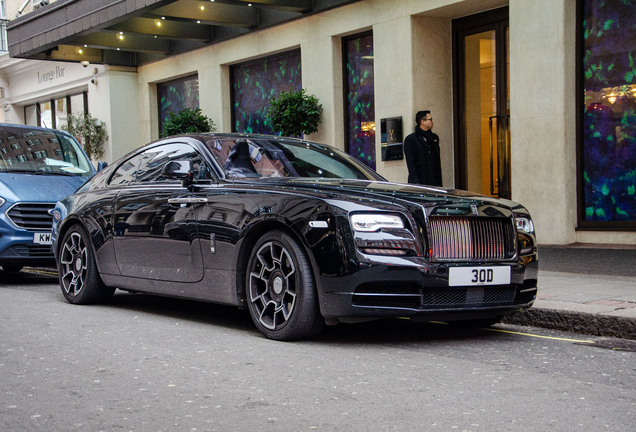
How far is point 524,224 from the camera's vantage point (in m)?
6.06

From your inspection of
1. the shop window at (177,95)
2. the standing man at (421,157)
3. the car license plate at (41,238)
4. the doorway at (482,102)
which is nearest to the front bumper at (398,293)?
the car license plate at (41,238)

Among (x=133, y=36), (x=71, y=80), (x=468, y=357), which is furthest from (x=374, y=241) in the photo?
(x=71, y=80)

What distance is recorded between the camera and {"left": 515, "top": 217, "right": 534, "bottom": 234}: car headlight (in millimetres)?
5988

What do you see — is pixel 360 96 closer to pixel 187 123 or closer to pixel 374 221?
pixel 187 123

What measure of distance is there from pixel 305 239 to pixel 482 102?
9.45 meters

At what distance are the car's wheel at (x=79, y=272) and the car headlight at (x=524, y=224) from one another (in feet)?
12.7

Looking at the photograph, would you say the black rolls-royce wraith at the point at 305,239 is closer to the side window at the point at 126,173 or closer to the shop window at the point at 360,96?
the side window at the point at 126,173

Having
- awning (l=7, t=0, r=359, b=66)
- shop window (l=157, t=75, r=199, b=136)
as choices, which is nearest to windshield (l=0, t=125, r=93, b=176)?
awning (l=7, t=0, r=359, b=66)

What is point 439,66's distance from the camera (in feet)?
47.8

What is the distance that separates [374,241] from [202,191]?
5.65ft

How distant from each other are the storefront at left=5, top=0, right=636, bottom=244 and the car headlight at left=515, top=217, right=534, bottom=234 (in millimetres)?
6008

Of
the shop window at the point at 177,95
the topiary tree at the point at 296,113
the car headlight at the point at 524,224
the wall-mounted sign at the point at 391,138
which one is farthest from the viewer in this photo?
the shop window at the point at 177,95

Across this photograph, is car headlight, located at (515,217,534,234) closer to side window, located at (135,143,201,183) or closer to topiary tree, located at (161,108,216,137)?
side window, located at (135,143,201,183)

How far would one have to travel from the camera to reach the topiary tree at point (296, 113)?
16016mm
